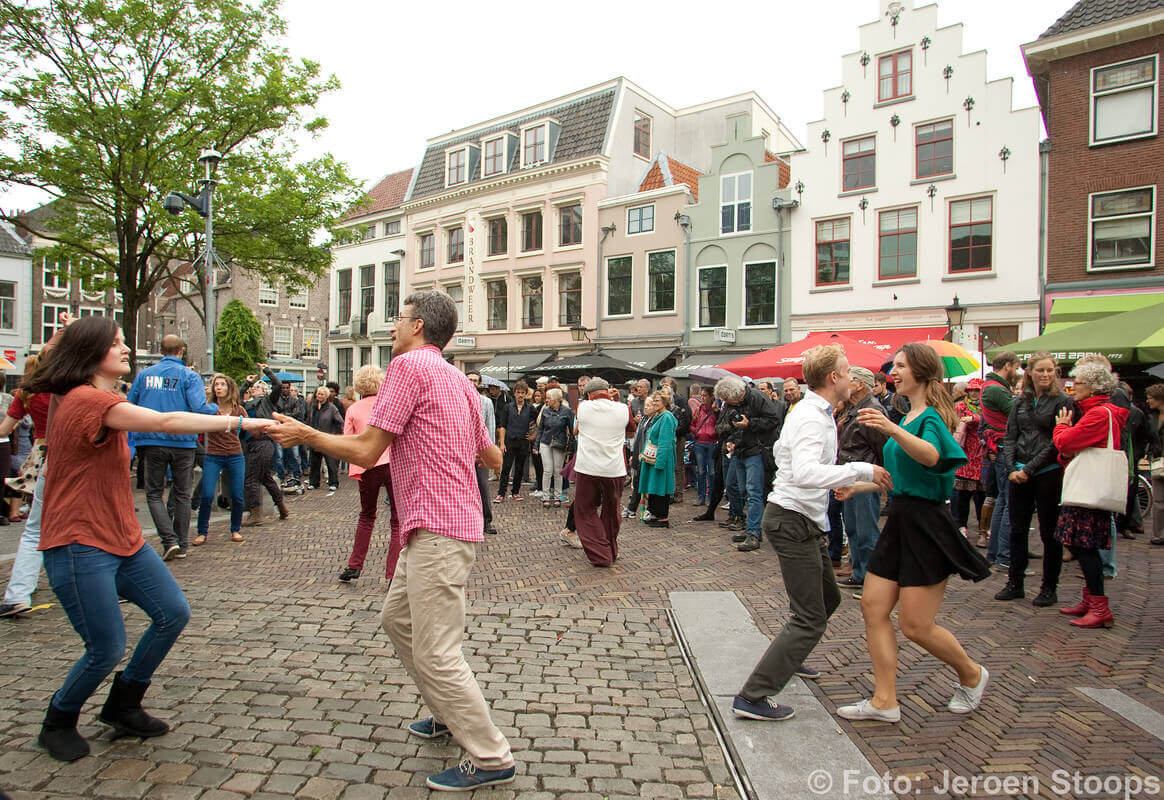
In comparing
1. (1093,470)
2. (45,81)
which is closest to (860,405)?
(1093,470)

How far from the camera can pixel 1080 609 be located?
4992 millimetres

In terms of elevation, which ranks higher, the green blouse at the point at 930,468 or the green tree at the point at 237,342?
the green tree at the point at 237,342

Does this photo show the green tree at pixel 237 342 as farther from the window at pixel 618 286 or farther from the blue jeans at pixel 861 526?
the blue jeans at pixel 861 526

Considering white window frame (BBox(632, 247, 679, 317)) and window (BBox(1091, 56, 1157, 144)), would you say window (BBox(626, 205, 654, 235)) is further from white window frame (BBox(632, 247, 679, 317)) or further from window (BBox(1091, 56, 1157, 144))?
window (BBox(1091, 56, 1157, 144))

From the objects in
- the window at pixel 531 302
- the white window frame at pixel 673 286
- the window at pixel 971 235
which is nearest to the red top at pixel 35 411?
the window at pixel 971 235

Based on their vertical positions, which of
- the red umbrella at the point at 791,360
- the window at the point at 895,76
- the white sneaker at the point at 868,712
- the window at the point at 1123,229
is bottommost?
the white sneaker at the point at 868,712

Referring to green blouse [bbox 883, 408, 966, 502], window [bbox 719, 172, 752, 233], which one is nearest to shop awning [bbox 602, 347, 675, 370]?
window [bbox 719, 172, 752, 233]

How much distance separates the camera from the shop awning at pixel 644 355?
23.2m

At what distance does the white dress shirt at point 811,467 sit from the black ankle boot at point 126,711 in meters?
2.91

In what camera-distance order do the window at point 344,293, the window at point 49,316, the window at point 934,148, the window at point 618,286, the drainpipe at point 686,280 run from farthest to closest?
the window at point 49,316, the window at point 344,293, the window at point 618,286, the drainpipe at point 686,280, the window at point 934,148

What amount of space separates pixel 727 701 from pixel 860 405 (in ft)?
11.2

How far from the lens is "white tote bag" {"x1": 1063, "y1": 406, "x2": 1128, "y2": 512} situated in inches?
187

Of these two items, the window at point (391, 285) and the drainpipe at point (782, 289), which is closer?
the drainpipe at point (782, 289)

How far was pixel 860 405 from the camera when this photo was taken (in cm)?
610
